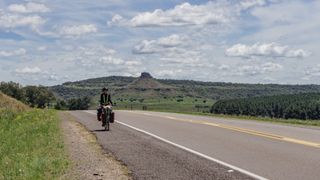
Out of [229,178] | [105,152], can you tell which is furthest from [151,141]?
[229,178]

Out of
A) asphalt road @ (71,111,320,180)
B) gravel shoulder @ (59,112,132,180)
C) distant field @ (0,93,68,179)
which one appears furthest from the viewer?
distant field @ (0,93,68,179)

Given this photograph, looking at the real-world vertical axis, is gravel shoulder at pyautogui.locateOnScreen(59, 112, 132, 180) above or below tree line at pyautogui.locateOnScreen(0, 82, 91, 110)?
below

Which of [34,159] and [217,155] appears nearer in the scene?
[34,159]

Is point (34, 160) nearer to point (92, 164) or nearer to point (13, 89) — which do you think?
point (92, 164)

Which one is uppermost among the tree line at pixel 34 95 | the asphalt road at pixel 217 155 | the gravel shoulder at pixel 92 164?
the tree line at pixel 34 95

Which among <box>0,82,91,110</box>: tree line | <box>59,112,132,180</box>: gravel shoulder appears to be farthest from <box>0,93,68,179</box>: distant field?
<box>0,82,91,110</box>: tree line

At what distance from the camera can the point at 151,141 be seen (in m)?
20.0

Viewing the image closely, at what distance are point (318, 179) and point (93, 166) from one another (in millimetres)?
5423

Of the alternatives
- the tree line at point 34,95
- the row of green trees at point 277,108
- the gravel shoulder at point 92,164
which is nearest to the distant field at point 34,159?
the gravel shoulder at point 92,164

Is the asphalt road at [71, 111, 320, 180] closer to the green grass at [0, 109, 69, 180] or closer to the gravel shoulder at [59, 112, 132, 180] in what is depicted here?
the gravel shoulder at [59, 112, 132, 180]

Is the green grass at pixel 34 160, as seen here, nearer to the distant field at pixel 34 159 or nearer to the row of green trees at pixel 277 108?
the distant field at pixel 34 159

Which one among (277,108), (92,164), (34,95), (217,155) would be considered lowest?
(92,164)

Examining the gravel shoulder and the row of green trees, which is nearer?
the gravel shoulder

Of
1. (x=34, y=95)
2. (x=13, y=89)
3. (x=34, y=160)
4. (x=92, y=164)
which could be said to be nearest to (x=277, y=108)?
(x=34, y=95)
